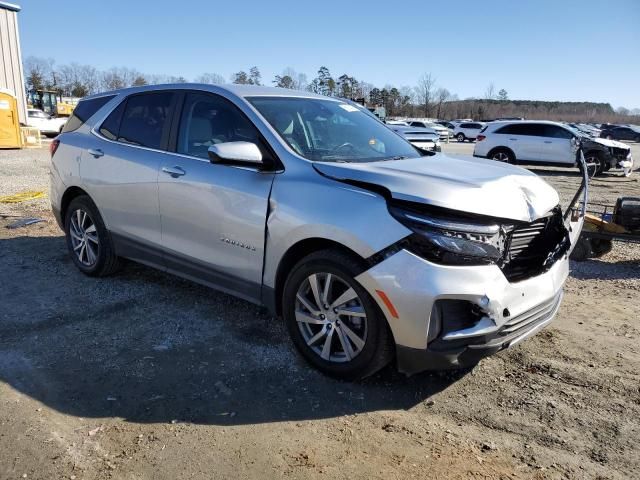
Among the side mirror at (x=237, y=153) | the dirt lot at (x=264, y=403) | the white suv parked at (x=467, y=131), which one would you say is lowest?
the white suv parked at (x=467, y=131)

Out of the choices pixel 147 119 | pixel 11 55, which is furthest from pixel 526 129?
pixel 11 55

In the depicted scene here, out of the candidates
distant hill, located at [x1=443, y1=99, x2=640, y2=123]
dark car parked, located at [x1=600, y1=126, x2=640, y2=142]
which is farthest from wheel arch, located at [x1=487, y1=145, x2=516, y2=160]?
distant hill, located at [x1=443, y1=99, x2=640, y2=123]

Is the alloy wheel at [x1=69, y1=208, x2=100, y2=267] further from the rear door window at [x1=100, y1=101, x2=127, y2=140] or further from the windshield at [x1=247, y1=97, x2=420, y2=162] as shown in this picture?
the windshield at [x1=247, y1=97, x2=420, y2=162]

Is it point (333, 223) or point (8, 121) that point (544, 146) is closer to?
point (333, 223)

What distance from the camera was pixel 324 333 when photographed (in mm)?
3367

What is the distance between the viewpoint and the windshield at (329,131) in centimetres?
375

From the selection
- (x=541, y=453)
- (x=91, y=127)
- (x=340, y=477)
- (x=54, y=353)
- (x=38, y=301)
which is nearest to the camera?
(x=340, y=477)

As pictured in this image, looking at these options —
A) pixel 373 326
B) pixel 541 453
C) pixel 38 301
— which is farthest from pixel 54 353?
pixel 541 453

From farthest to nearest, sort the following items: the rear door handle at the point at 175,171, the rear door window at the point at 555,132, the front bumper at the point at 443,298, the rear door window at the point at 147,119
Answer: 1. the rear door window at the point at 555,132
2. the rear door window at the point at 147,119
3. the rear door handle at the point at 175,171
4. the front bumper at the point at 443,298

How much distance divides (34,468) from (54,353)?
1285 millimetres

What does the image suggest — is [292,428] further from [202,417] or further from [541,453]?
[541,453]

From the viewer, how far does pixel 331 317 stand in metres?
3.30

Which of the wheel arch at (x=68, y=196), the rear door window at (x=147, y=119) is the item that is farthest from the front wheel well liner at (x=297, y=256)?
the wheel arch at (x=68, y=196)

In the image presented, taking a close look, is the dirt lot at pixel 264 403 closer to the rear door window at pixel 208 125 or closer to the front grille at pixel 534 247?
the front grille at pixel 534 247
